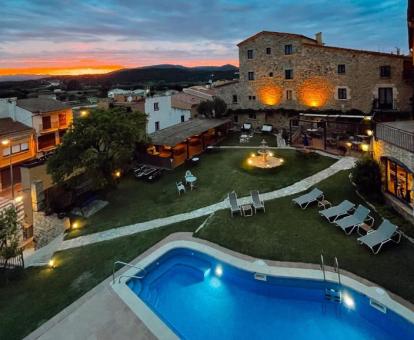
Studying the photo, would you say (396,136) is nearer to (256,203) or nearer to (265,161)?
(256,203)

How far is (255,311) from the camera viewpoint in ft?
37.9

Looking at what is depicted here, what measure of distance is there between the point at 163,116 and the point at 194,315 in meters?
35.6

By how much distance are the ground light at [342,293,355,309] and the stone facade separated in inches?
1135

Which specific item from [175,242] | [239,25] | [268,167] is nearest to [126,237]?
[175,242]

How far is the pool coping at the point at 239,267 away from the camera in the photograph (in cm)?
1034

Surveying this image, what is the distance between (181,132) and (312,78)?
18009 millimetres

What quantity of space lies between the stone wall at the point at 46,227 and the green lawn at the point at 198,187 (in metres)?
2.21

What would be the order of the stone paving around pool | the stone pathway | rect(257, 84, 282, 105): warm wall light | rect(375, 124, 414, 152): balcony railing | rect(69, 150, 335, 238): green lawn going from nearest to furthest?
1. rect(375, 124, 414, 152): balcony railing
2. the stone paving around pool
3. the stone pathway
4. rect(69, 150, 335, 238): green lawn
5. rect(257, 84, 282, 105): warm wall light

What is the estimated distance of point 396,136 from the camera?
16.2m

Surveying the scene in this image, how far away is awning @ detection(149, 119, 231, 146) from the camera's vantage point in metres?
29.6

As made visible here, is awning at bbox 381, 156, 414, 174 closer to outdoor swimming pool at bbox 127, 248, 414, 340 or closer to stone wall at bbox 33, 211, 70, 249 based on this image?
outdoor swimming pool at bbox 127, 248, 414, 340

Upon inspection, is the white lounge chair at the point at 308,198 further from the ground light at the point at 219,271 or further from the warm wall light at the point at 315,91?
the warm wall light at the point at 315,91

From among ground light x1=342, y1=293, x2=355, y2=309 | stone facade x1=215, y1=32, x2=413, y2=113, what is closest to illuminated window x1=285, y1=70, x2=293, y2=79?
stone facade x1=215, y1=32, x2=413, y2=113

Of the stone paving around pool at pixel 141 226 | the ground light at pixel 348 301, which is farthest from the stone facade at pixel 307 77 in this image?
the ground light at pixel 348 301
